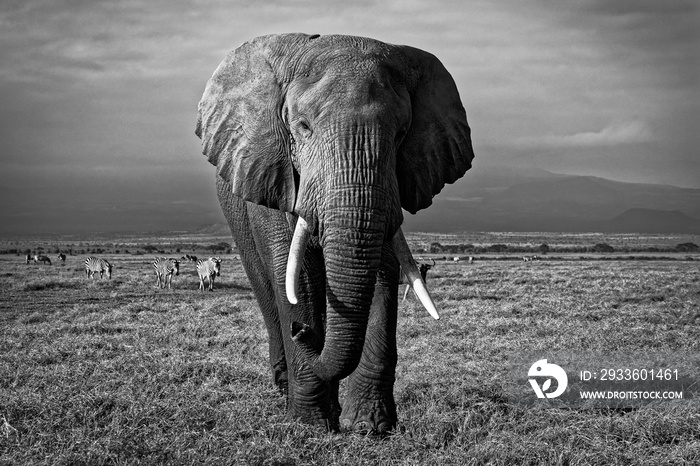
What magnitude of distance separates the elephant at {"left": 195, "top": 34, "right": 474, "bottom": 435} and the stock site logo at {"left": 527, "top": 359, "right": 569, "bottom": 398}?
2.17 metres

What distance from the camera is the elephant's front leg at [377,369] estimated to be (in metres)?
5.32

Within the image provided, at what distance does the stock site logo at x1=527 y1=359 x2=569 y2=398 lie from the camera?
7046 mm

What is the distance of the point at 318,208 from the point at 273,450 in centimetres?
169

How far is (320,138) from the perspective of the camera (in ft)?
15.0

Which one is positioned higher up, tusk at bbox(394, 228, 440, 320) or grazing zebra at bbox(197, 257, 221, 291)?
tusk at bbox(394, 228, 440, 320)

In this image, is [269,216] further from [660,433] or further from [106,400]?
[660,433]

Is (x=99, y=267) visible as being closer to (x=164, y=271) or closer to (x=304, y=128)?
(x=164, y=271)

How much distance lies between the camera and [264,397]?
692 cm

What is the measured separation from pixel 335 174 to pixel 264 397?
318cm

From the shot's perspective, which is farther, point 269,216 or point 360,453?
point 269,216

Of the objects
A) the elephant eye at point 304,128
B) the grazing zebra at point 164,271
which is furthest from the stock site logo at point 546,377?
the grazing zebra at point 164,271

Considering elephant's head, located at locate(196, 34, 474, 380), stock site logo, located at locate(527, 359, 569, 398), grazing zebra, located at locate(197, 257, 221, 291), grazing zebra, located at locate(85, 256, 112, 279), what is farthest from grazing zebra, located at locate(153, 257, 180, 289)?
elephant's head, located at locate(196, 34, 474, 380)

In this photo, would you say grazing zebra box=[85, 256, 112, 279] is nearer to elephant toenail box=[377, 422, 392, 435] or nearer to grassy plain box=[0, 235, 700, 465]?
grassy plain box=[0, 235, 700, 465]

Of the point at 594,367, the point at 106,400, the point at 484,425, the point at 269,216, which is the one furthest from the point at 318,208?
the point at 594,367
